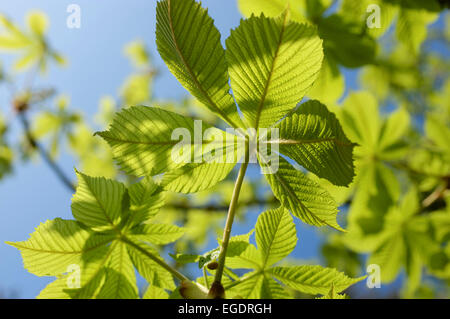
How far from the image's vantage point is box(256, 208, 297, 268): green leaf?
0.62m

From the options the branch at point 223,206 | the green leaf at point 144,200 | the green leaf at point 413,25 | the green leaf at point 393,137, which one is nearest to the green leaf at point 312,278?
the green leaf at point 144,200

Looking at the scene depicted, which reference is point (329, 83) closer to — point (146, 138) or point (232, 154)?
point (232, 154)

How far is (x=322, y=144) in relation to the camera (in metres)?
0.55

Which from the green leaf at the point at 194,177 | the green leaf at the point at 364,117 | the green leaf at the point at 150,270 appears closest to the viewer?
the green leaf at the point at 194,177

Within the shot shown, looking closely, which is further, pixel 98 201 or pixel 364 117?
pixel 364 117

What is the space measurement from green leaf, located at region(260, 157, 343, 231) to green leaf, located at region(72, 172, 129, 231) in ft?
1.03

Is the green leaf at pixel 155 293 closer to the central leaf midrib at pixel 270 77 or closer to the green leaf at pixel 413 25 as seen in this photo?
the central leaf midrib at pixel 270 77

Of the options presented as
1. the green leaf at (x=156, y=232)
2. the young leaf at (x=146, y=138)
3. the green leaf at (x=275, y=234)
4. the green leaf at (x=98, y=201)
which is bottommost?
the green leaf at (x=275, y=234)

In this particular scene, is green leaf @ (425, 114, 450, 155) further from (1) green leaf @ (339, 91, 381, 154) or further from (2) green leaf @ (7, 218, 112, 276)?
(2) green leaf @ (7, 218, 112, 276)

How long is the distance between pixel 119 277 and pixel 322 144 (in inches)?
20.4

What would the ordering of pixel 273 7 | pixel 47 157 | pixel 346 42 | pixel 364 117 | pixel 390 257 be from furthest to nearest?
1. pixel 47 157
2. pixel 390 257
3. pixel 364 117
4. pixel 346 42
5. pixel 273 7

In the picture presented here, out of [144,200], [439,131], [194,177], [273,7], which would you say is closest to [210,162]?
[194,177]

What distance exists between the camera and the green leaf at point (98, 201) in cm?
64

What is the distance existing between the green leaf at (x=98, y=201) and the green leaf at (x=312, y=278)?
36 centimetres
